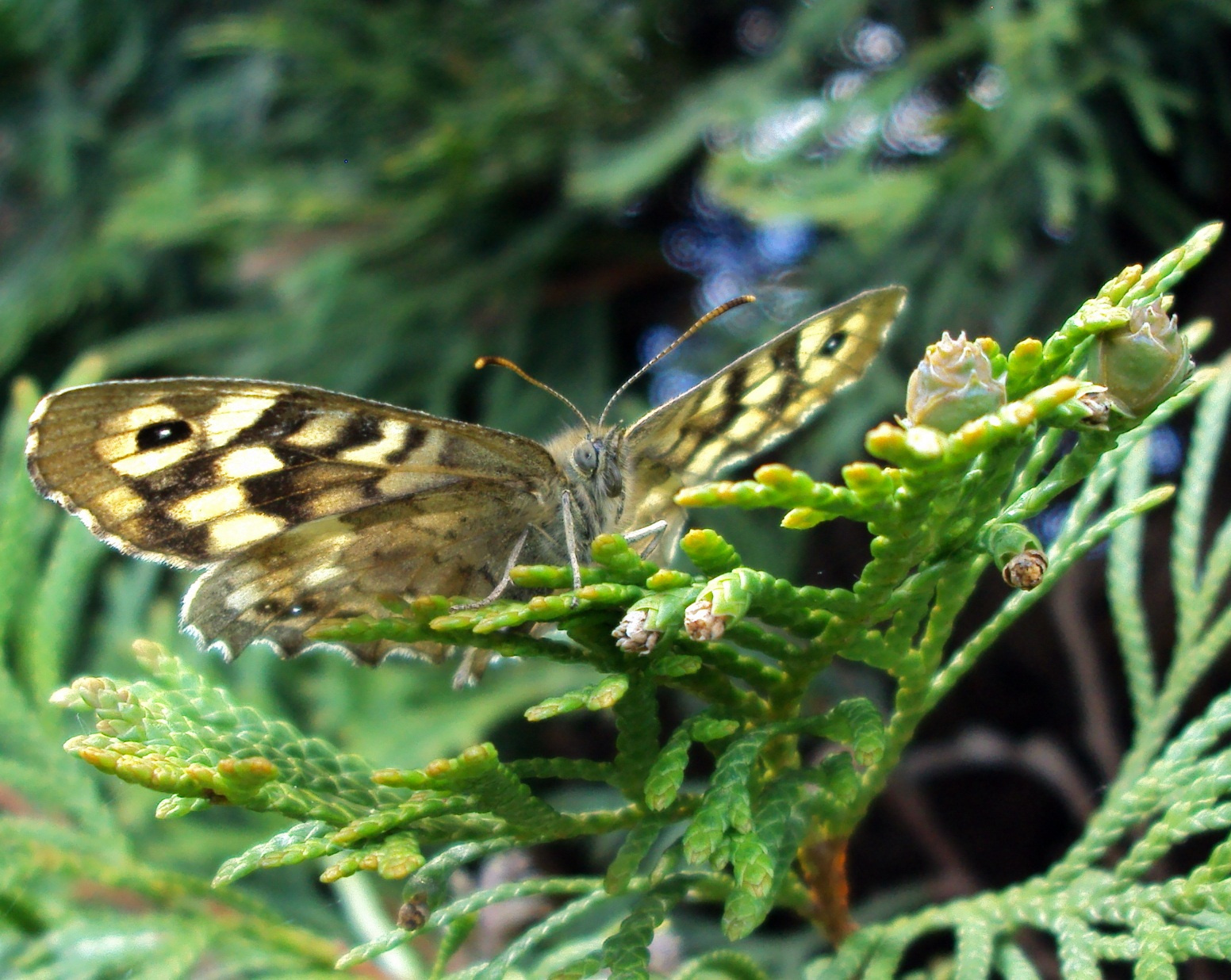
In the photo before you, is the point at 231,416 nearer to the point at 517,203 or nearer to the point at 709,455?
the point at 709,455

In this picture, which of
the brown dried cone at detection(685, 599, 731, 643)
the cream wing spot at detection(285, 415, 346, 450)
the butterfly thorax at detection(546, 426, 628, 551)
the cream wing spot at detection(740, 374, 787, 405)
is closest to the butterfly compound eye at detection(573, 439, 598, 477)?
the butterfly thorax at detection(546, 426, 628, 551)

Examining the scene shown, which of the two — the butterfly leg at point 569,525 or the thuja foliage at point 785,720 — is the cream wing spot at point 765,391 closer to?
the butterfly leg at point 569,525

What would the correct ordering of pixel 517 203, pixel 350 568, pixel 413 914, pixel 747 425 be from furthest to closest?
pixel 517 203 → pixel 747 425 → pixel 350 568 → pixel 413 914

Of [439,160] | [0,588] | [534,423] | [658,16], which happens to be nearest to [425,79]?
[439,160]

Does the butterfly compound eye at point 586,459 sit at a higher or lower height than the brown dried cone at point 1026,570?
higher

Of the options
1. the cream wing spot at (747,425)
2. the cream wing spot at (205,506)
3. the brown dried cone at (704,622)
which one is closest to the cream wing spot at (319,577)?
the cream wing spot at (205,506)

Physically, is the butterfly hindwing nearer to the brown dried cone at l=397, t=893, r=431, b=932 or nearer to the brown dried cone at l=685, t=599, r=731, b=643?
the brown dried cone at l=397, t=893, r=431, b=932

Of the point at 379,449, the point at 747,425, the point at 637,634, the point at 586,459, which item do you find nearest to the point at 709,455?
the point at 747,425
